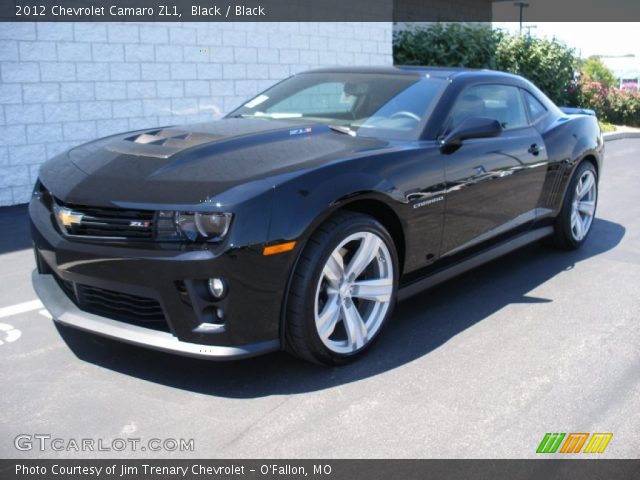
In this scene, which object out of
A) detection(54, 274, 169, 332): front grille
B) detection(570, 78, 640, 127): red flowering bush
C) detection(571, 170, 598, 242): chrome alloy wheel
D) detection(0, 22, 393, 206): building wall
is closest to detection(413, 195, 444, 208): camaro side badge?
detection(54, 274, 169, 332): front grille

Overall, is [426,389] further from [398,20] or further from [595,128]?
[398,20]

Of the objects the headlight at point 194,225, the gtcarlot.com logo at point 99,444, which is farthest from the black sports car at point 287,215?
the gtcarlot.com logo at point 99,444

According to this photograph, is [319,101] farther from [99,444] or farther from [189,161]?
[99,444]

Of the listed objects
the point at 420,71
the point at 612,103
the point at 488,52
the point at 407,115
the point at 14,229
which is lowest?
the point at 14,229

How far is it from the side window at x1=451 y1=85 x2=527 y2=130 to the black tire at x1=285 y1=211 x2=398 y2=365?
4.33 ft

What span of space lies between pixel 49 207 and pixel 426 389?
2.06m

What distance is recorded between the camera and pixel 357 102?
4.43m

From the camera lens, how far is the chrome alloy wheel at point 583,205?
567 cm

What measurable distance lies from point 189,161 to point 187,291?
2.31 ft

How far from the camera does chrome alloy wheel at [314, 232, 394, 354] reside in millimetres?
3314

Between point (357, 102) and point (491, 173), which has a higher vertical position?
point (357, 102)

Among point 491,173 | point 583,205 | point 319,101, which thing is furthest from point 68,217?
point 583,205

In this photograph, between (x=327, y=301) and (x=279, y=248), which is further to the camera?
(x=327, y=301)
